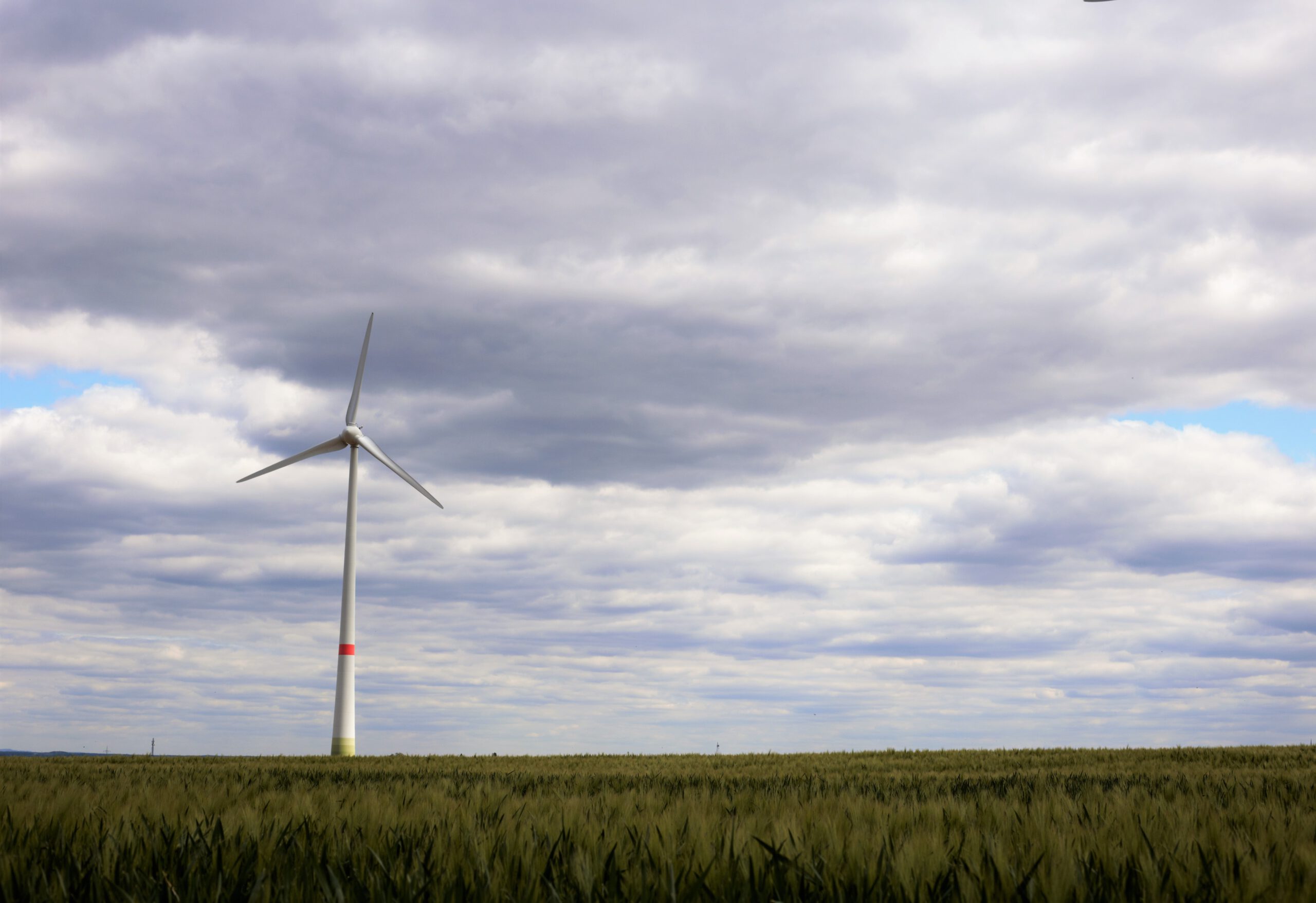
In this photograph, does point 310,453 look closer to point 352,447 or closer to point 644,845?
point 352,447

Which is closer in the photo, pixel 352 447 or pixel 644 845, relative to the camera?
pixel 644 845

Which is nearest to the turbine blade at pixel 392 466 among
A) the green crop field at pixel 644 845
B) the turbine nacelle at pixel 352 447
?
the turbine nacelle at pixel 352 447

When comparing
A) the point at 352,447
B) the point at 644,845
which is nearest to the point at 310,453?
the point at 352,447

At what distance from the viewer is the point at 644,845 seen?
7000mm

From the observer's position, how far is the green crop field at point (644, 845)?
551cm

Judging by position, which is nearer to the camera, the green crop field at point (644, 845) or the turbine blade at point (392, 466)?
the green crop field at point (644, 845)

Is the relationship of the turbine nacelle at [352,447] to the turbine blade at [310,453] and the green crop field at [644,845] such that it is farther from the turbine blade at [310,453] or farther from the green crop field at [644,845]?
the green crop field at [644,845]

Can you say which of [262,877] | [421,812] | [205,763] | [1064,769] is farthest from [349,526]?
[262,877]

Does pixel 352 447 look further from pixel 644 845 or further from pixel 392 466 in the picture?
pixel 644 845

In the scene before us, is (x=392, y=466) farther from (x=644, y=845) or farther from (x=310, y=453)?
(x=644, y=845)

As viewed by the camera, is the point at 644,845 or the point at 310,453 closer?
the point at 644,845

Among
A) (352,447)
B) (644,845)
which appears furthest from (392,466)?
(644,845)

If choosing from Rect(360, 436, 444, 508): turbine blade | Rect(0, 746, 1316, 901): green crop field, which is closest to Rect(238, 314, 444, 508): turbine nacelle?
Rect(360, 436, 444, 508): turbine blade

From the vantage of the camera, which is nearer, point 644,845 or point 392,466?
point 644,845
